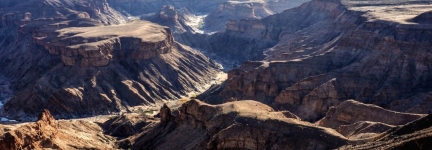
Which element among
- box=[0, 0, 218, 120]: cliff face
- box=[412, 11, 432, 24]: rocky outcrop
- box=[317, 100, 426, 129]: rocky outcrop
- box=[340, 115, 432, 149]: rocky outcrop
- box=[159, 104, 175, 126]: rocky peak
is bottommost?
box=[0, 0, 218, 120]: cliff face

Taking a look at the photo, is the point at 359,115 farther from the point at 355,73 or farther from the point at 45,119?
the point at 45,119

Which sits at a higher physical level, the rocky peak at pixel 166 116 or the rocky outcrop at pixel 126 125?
the rocky peak at pixel 166 116

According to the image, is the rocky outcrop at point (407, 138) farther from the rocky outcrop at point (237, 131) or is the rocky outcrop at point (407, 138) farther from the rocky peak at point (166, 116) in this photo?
the rocky peak at point (166, 116)

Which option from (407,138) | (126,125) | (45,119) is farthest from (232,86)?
(407,138)

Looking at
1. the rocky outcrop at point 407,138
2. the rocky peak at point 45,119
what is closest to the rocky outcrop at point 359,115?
the rocky outcrop at point 407,138

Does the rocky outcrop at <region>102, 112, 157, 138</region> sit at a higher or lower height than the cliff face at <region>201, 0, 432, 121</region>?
lower

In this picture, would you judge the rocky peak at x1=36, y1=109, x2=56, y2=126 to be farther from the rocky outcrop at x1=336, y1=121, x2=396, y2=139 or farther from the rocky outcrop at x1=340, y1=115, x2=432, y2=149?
the rocky outcrop at x1=336, y1=121, x2=396, y2=139

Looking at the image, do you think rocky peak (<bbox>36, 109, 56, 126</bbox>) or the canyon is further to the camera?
rocky peak (<bbox>36, 109, 56, 126</bbox>)

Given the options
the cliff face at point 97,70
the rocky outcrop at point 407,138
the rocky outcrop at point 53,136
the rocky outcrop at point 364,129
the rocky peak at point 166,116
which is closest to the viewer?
the rocky outcrop at point 407,138

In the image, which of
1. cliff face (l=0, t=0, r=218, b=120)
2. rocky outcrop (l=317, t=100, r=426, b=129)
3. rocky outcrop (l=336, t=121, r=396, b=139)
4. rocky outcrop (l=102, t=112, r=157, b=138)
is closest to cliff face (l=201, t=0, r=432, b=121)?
rocky outcrop (l=317, t=100, r=426, b=129)
